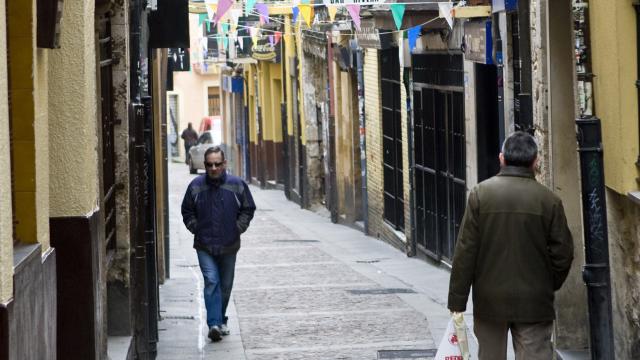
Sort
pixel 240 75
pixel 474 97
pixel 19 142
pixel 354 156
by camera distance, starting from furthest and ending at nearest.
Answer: pixel 240 75 < pixel 354 156 < pixel 474 97 < pixel 19 142

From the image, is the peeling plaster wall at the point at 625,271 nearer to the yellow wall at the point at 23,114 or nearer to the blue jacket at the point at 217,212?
the yellow wall at the point at 23,114

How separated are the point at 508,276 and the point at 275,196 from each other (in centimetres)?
2950

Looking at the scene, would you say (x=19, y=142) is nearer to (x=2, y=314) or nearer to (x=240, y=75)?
(x=2, y=314)

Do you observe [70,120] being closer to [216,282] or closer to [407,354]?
[407,354]

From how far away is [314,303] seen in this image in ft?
48.7

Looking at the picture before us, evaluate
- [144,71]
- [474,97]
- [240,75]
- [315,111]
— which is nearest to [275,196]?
[315,111]

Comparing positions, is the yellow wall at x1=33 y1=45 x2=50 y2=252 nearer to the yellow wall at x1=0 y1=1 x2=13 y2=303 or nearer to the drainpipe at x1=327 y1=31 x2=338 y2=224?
the yellow wall at x1=0 y1=1 x2=13 y2=303

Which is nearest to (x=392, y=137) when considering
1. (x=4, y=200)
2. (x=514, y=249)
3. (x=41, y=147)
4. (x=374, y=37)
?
(x=374, y=37)

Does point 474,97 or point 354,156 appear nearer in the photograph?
point 474,97

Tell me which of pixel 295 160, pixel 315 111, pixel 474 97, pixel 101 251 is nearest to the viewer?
pixel 101 251

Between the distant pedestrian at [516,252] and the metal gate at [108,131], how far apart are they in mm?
3584

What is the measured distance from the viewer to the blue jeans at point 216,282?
1241 cm

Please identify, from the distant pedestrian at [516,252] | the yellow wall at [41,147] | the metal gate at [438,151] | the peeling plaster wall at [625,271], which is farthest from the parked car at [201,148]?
the yellow wall at [41,147]

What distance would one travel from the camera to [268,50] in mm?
36500
